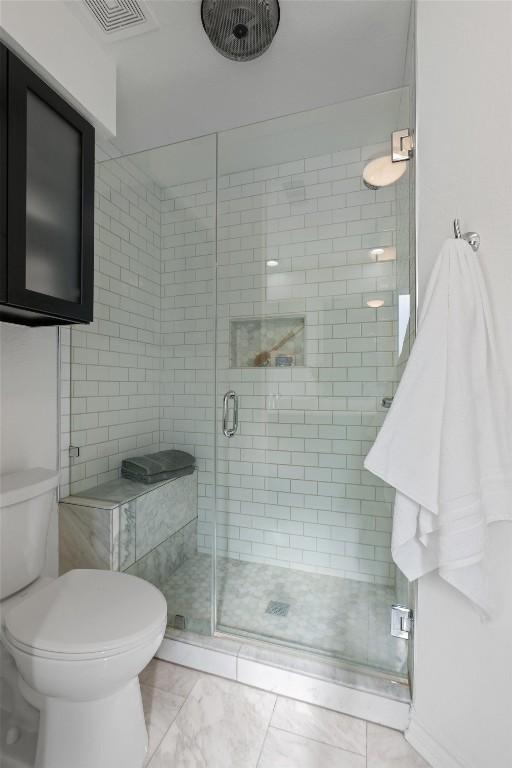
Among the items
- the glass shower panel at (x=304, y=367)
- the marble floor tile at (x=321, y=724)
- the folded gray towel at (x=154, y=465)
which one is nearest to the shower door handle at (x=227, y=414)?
the glass shower panel at (x=304, y=367)

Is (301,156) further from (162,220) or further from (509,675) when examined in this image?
(509,675)

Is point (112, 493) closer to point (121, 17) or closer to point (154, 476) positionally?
point (154, 476)

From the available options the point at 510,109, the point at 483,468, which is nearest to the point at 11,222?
the point at 510,109

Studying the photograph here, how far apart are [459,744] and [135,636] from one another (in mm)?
1023

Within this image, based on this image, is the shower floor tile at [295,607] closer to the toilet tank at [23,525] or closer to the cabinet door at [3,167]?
the toilet tank at [23,525]

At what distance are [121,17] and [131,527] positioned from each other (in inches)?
82.6

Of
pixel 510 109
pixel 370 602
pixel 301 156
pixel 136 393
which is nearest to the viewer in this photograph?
pixel 510 109

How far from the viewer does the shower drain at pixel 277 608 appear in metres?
1.74

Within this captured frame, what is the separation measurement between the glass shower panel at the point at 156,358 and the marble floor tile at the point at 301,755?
60 centimetres

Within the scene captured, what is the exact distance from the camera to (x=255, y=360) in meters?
2.05

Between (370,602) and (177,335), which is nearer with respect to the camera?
(370,602)

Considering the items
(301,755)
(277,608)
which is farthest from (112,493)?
(301,755)

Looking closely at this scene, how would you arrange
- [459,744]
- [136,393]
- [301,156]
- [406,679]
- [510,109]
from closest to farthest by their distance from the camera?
[510,109], [459,744], [406,679], [301,156], [136,393]

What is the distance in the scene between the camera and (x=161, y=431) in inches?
90.5
